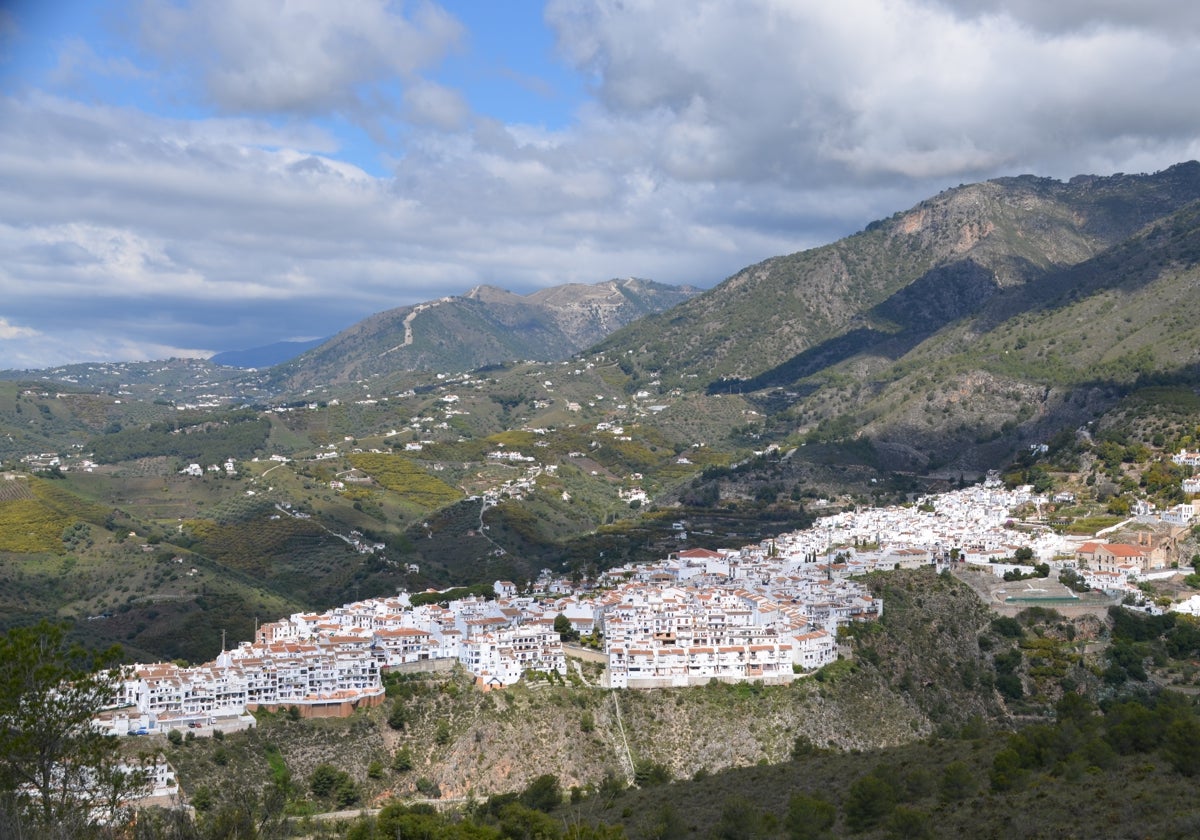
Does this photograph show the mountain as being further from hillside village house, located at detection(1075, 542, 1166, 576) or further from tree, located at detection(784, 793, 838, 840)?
tree, located at detection(784, 793, 838, 840)

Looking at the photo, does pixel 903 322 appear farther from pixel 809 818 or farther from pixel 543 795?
pixel 809 818

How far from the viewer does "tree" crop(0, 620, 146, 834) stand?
18203 mm

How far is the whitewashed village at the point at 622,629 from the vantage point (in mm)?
42312

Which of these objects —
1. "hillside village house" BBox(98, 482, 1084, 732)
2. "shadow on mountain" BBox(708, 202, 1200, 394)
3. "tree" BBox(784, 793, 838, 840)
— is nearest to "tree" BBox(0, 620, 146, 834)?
"tree" BBox(784, 793, 838, 840)

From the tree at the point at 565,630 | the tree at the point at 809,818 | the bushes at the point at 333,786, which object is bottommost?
the tree at the point at 809,818

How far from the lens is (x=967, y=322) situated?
13700cm

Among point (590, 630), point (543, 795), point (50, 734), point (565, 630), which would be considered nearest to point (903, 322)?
point (590, 630)

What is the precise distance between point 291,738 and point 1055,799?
24322 millimetres

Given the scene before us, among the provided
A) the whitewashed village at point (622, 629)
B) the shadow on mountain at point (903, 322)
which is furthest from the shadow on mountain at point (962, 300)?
the whitewashed village at point (622, 629)

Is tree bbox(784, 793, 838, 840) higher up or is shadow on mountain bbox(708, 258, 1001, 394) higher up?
shadow on mountain bbox(708, 258, 1001, 394)

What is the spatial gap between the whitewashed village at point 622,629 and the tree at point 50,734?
66.0 ft

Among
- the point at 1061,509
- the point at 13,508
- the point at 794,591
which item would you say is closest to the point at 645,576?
the point at 794,591

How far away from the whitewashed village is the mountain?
116 feet

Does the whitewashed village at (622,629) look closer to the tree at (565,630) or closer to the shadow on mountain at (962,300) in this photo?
the tree at (565,630)
